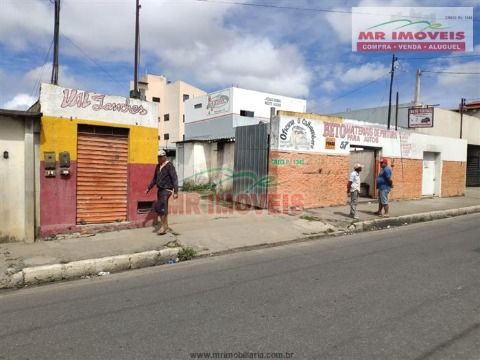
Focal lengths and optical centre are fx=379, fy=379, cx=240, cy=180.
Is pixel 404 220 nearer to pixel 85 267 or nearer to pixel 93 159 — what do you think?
pixel 93 159

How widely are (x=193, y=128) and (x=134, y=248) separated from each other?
1240 inches

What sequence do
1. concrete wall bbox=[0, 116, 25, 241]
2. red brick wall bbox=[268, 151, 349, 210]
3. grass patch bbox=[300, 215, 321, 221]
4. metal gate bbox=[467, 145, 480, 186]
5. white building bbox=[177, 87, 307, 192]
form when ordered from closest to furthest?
concrete wall bbox=[0, 116, 25, 241] < grass patch bbox=[300, 215, 321, 221] < red brick wall bbox=[268, 151, 349, 210] < white building bbox=[177, 87, 307, 192] < metal gate bbox=[467, 145, 480, 186]

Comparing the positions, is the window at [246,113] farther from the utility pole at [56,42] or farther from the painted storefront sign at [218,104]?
the utility pole at [56,42]

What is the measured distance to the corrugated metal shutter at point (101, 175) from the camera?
326 inches

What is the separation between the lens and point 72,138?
8008mm

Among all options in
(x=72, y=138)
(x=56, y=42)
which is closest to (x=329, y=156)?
(x=72, y=138)

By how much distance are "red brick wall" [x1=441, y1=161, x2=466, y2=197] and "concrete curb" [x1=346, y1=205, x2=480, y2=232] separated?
4380mm

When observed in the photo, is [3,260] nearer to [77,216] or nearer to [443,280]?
[77,216]

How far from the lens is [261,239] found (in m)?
8.50

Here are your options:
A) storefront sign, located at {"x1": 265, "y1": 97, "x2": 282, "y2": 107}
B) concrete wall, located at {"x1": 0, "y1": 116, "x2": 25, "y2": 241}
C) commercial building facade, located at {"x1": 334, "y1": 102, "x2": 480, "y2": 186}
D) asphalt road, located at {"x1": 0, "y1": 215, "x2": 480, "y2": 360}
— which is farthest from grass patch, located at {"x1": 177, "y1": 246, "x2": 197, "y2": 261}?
storefront sign, located at {"x1": 265, "y1": 97, "x2": 282, "y2": 107}

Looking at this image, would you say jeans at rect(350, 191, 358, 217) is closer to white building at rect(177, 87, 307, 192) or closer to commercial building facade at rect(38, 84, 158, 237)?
commercial building facade at rect(38, 84, 158, 237)

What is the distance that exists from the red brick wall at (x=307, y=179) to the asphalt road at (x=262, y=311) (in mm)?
5057

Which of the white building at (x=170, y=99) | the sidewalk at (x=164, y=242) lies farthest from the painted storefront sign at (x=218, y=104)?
the sidewalk at (x=164, y=242)

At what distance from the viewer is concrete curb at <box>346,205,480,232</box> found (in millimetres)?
10406
